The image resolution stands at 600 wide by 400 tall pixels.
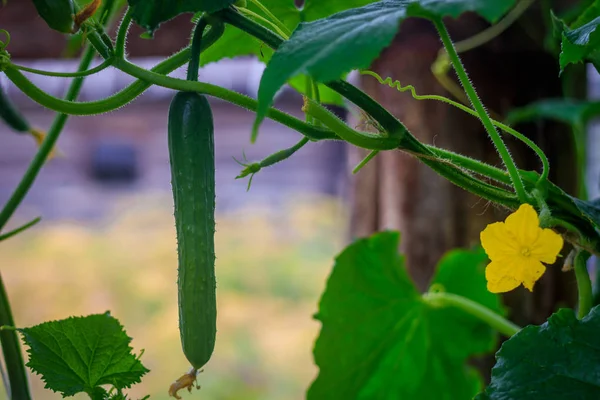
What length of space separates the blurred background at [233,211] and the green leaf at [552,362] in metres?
0.58

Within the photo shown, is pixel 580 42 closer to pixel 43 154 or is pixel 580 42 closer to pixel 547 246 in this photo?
pixel 547 246

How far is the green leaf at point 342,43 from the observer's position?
0.31m

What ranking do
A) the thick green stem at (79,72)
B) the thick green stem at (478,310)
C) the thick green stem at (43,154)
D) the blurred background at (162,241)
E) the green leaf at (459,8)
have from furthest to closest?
1. the blurred background at (162,241)
2. the thick green stem at (478,310)
3. the thick green stem at (43,154)
4. the thick green stem at (79,72)
5. the green leaf at (459,8)

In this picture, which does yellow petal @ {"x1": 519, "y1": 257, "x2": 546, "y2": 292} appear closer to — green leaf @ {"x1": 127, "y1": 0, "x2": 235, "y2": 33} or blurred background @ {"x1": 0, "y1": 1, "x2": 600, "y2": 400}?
green leaf @ {"x1": 127, "y1": 0, "x2": 235, "y2": 33}

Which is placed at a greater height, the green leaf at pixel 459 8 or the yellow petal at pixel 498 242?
the green leaf at pixel 459 8

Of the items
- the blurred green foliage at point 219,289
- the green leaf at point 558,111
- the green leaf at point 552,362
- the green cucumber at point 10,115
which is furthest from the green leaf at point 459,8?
the blurred green foliage at point 219,289

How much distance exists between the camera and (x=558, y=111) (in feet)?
3.05

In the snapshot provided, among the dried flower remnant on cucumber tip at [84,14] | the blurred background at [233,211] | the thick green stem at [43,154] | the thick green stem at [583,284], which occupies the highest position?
the blurred background at [233,211]

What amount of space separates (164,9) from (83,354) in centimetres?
24

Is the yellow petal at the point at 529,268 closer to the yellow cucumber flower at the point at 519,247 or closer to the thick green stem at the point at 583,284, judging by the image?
the yellow cucumber flower at the point at 519,247

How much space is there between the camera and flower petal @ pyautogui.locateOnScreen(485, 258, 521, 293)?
39 cm

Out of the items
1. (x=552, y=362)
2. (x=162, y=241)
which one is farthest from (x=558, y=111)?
(x=162, y=241)

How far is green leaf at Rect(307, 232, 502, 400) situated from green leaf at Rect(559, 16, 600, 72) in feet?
1.19

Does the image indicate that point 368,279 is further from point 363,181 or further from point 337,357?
point 363,181
